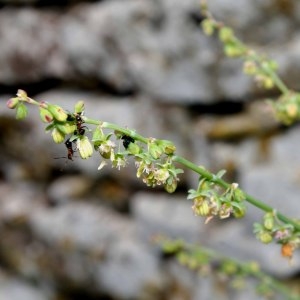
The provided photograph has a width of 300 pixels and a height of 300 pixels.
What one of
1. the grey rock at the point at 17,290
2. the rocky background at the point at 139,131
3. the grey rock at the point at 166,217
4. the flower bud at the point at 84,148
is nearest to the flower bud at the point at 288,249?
the flower bud at the point at 84,148

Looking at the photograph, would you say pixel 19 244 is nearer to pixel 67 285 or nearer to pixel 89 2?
pixel 67 285

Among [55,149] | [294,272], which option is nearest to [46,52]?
[55,149]

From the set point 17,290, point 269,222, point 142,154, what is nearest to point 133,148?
point 142,154

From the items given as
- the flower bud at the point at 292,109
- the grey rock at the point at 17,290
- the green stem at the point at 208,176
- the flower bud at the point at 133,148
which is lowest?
the flower bud at the point at 133,148

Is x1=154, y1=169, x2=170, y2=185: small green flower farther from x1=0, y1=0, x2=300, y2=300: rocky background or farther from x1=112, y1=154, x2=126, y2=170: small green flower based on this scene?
x1=0, y1=0, x2=300, y2=300: rocky background

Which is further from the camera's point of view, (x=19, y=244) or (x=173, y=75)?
(x=19, y=244)

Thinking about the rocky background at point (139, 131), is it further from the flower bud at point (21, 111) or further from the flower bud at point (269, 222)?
the flower bud at point (21, 111)

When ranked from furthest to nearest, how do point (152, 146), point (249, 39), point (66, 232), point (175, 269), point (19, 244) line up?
point (19, 244) < point (66, 232) < point (175, 269) < point (249, 39) < point (152, 146)

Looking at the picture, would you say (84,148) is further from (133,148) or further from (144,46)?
(144,46)
